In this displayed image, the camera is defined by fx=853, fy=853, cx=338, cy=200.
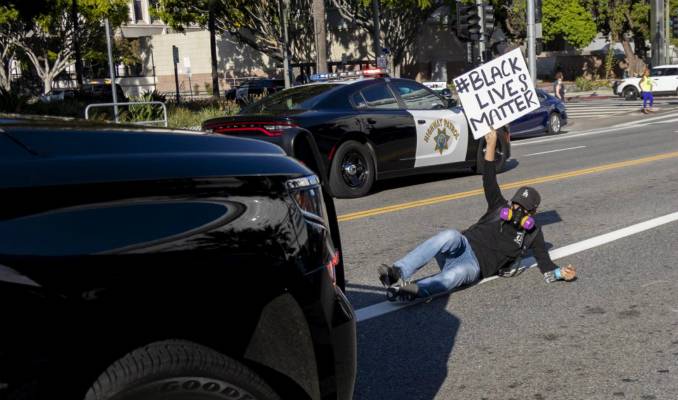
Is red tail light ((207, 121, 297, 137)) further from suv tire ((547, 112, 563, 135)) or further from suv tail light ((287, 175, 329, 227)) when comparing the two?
suv tire ((547, 112, 563, 135))

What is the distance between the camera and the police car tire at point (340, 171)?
37.2ft

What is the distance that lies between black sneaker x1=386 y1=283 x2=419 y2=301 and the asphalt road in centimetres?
10

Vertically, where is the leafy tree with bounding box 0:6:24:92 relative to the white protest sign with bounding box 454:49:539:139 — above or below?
above

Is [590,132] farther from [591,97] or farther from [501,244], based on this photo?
[591,97]

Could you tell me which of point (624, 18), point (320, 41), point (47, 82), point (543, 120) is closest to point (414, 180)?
point (543, 120)

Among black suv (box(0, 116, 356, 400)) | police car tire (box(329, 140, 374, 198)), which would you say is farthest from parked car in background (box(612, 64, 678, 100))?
black suv (box(0, 116, 356, 400))

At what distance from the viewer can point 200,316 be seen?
2.61 metres

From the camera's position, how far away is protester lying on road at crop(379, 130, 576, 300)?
6.12 meters

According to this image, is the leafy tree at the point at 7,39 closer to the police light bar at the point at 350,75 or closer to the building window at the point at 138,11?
the building window at the point at 138,11

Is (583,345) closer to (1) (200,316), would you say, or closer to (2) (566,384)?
(2) (566,384)

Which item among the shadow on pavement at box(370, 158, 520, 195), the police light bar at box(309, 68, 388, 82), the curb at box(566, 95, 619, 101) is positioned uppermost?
the police light bar at box(309, 68, 388, 82)

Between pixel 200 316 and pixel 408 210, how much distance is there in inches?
303

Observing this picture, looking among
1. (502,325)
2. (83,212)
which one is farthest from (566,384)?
(83,212)

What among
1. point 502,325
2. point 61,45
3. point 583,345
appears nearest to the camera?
point 583,345
